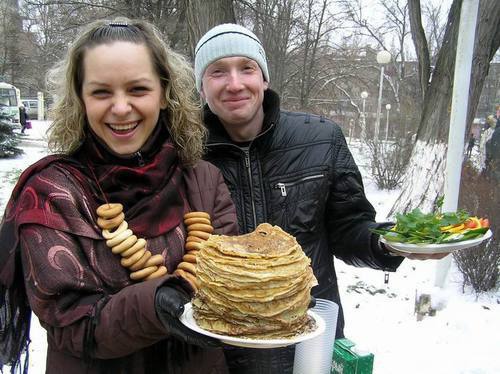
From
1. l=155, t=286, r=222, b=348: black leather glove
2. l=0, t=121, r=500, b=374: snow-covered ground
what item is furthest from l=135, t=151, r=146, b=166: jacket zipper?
l=0, t=121, r=500, b=374: snow-covered ground

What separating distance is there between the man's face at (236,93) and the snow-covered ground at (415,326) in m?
2.58

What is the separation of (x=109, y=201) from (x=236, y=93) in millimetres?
813

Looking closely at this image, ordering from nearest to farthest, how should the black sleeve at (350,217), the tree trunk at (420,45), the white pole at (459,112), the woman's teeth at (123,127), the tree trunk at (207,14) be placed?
the woman's teeth at (123,127)
the black sleeve at (350,217)
the white pole at (459,112)
the tree trunk at (207,14)
the tree trunk at (420,45)

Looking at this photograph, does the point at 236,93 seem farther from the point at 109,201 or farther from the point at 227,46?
the point at 109,201

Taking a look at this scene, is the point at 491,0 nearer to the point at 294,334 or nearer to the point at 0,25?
the point at 294,334

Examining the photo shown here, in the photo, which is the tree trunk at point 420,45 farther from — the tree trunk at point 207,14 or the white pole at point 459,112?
the tree trunk at point 207,14

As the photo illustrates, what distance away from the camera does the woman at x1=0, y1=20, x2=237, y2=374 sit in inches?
53.7

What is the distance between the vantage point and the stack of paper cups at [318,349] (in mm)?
2191

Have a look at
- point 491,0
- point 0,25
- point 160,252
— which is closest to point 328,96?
point 491,0

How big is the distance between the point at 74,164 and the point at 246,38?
105cm

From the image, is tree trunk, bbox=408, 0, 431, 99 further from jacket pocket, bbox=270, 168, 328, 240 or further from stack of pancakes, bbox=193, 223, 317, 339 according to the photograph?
stack of pancakes, bbox=193, 223, 317, 339

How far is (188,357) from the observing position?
66.1 inches

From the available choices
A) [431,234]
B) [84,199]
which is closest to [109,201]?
[84,199]

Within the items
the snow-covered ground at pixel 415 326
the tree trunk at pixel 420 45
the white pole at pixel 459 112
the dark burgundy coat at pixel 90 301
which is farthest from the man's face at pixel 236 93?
the tree trunk at pixel 420 45
